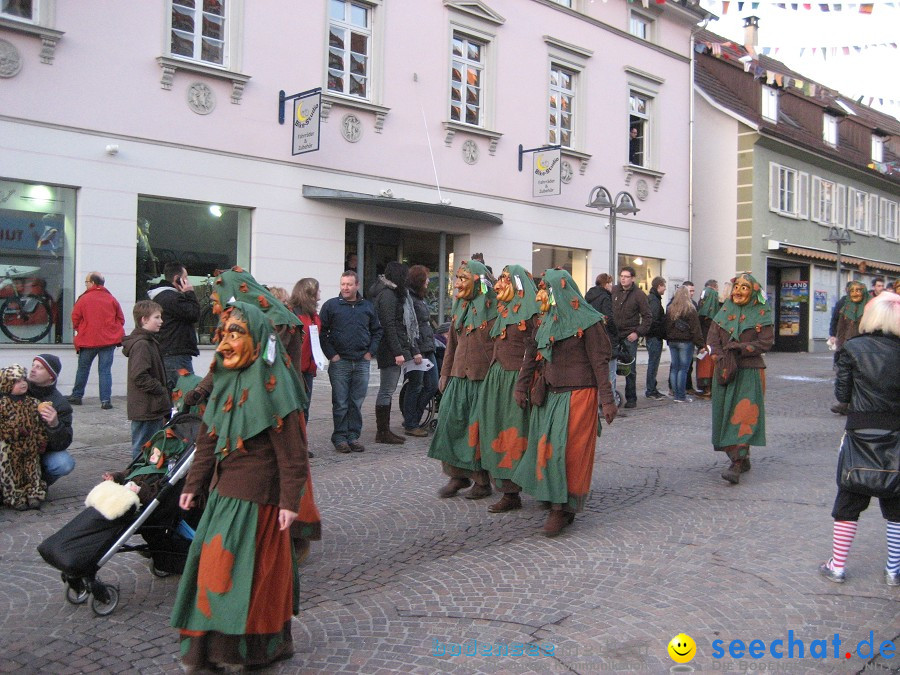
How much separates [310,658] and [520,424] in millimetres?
2994

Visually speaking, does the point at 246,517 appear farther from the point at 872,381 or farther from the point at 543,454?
the point at 872,381

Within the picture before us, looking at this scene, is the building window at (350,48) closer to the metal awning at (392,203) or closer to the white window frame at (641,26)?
the metal awning at (392,203)

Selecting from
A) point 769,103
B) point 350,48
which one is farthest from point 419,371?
point 769,103

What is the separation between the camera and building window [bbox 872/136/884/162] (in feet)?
107

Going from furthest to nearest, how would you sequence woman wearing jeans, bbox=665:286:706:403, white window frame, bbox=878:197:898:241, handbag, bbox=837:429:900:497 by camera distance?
white window frame, bbox=878:197:898:241, woman wearing jeans, bbox=665:286:706:403, handbag, bbox=837:429:900:497

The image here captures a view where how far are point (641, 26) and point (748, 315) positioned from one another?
16138 mm

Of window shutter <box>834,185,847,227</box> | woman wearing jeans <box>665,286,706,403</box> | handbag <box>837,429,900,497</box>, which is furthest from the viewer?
window shutter <box>834,185,847,227</box>

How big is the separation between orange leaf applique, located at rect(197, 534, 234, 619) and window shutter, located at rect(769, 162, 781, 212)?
24829 mm

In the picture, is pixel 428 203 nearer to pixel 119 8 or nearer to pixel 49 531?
pixel 119 8

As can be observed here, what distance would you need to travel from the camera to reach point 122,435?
30.7ft

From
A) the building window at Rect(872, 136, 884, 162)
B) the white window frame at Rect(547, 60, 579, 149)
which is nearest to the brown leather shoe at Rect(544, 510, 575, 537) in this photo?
the white window frame at Rect(547, 60, 579, 149)

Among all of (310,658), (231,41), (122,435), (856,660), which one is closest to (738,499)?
(856,660)

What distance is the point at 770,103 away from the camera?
27.2 m

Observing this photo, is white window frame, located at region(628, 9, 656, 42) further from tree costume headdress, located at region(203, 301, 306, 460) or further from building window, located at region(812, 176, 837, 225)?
tree costume headdress, located at region(203, 301, 306, 460)
